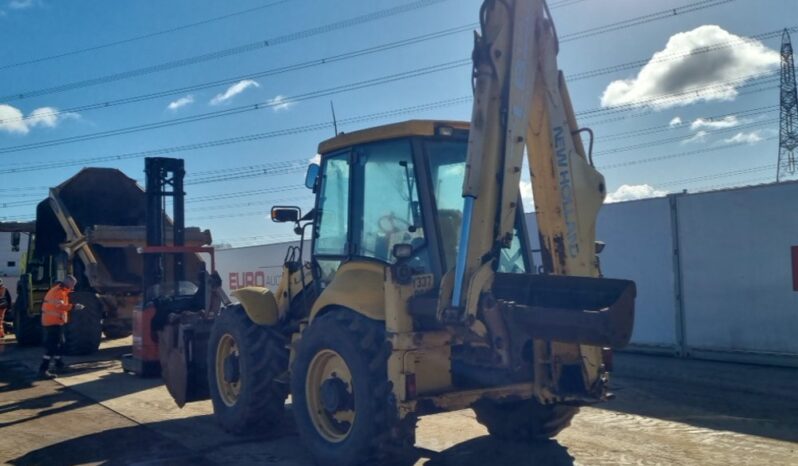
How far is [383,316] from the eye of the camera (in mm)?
5492

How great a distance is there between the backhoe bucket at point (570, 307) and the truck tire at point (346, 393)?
96 centimetres

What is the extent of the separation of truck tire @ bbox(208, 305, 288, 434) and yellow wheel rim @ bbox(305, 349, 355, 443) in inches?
34.5

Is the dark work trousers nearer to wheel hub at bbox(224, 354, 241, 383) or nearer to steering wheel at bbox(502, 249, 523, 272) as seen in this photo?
wheel hub at bbox(224, 354, 241, 383)

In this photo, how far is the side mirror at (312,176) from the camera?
6.78 m

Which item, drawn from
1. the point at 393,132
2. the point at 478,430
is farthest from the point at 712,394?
the point at 393,132

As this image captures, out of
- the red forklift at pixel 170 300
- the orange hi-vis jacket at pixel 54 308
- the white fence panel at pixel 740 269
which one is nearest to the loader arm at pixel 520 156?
the red forklift at pixel 170 300

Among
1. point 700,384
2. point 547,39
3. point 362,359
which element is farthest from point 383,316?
point 700,384

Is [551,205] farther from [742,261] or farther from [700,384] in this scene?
[742,261]

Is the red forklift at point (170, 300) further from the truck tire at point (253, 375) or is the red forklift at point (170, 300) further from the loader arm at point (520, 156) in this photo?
the loader arm at point (520, 156)

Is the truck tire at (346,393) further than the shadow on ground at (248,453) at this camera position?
No

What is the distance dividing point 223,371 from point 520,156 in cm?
384

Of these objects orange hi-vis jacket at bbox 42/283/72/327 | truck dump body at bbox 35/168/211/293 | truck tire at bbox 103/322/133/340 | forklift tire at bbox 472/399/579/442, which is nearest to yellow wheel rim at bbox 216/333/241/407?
forklift tire at bbox 472/399/579/442

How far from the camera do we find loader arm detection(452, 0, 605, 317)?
520 cm

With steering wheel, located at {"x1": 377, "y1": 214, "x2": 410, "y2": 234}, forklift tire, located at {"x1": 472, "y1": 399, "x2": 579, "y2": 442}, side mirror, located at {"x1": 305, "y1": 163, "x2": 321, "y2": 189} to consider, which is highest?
side mirror, located at {"x1": 305, "y1": 163, "x2": 321, "y2": 189}
